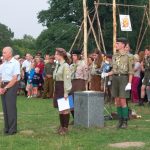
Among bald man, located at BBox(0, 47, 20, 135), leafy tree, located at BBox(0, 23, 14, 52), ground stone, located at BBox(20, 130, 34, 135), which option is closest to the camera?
bald man, located at BBox(0, 47, 20, 135)

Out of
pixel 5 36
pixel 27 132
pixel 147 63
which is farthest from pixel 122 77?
pixel 5 36

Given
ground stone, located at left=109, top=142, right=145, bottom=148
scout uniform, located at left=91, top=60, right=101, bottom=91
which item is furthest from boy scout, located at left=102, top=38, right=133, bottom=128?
scout uniform, located at left=91, top=60, right=101, bottom=91

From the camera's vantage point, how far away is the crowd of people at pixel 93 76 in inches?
430

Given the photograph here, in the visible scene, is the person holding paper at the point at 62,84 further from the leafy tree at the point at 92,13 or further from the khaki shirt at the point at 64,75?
the leafy tree at the point at 92,13

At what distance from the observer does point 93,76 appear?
18141 millimetres

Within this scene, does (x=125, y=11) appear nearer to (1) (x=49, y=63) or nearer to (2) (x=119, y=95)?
(1) (x=49, y=63)

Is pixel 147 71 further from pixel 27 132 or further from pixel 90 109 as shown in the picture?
pixel 27 132

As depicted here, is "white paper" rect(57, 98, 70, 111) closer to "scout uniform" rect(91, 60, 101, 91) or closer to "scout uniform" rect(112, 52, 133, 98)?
"scout uniform" rect(112, 52, 133, 98)

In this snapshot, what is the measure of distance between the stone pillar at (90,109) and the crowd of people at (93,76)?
0.34 m

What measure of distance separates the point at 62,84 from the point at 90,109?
4.12ft

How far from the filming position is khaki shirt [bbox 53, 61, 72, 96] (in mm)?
10680

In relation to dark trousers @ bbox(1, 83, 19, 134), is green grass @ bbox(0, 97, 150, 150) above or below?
below

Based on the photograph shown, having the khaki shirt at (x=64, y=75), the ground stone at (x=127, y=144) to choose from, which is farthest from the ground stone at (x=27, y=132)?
the ground stone at (x=127, y=144)

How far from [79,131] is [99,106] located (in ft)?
3.21
